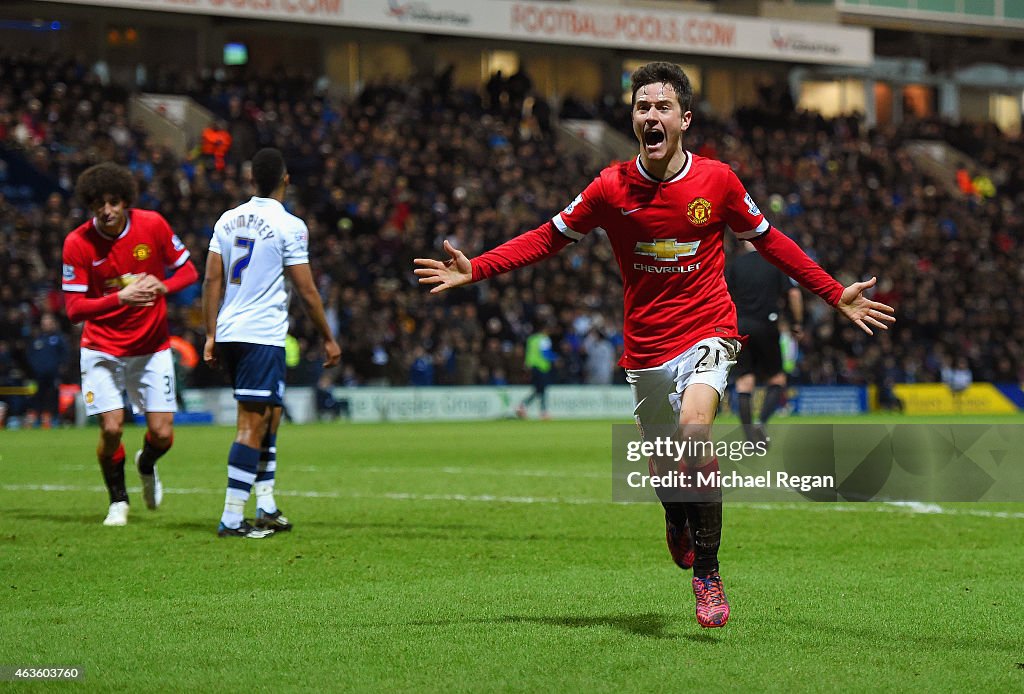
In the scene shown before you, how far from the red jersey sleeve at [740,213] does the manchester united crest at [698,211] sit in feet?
0.35

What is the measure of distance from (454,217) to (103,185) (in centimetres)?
2388

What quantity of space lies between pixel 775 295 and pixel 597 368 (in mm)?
17150

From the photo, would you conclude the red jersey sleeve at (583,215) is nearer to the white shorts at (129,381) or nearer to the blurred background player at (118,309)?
the blurred background player at (118,309)

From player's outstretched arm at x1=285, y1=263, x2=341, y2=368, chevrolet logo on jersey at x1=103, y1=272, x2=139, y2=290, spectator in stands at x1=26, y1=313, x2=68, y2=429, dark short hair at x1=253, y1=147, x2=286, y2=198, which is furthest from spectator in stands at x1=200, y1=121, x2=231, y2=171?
player's outstretched arm at x1=285, y1=263, x2=341, y2=368

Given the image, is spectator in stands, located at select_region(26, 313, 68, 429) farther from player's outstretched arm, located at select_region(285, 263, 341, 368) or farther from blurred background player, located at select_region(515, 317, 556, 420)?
player's outstretched arm, located at select_region(285, 263, 341, 368)

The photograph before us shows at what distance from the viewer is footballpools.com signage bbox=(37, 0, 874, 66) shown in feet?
128

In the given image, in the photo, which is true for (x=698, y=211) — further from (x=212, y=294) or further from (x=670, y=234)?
(x=212, y=294)

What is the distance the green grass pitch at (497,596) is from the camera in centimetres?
518

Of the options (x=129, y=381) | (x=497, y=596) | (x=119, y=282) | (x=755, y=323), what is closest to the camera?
(x=497, y=596)

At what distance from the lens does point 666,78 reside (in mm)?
→ 6551

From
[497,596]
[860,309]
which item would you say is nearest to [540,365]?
[497,596]

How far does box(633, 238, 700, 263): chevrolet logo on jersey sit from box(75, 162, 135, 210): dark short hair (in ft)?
15.8

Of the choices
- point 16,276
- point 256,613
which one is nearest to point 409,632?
point 256,613

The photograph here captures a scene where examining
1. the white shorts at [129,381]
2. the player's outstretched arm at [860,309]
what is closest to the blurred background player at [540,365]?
the white shorts at [129,381]
